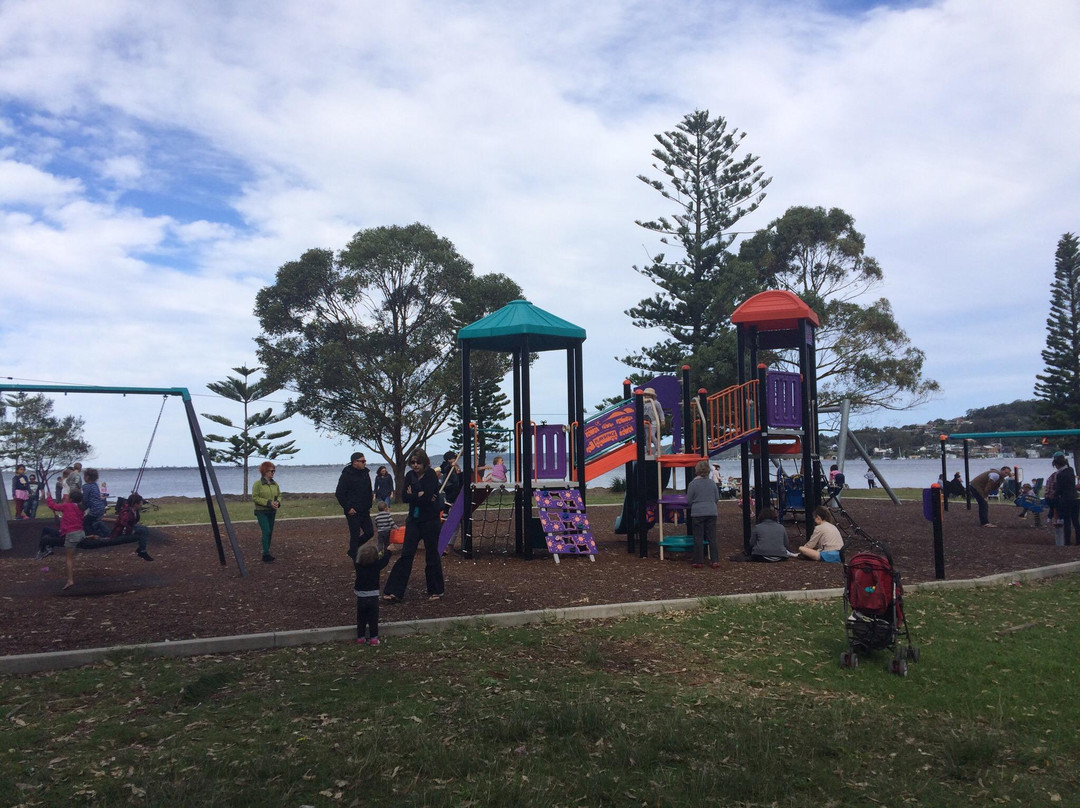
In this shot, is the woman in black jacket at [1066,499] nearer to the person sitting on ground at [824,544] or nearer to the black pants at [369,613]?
the person sitting on ground at [824,544]

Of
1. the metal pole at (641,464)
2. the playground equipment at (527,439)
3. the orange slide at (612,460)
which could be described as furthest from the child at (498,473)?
the metal pole at (641,464)

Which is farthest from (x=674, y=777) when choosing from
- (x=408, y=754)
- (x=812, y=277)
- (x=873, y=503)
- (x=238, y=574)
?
(x=812, y=277)

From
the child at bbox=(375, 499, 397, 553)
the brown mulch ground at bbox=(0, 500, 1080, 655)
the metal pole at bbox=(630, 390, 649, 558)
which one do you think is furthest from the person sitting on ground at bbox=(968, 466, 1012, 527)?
the child at bbox=(375, 499, 397, 553)

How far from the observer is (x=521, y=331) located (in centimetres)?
1384

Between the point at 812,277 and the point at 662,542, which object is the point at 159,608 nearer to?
the point at 662,542

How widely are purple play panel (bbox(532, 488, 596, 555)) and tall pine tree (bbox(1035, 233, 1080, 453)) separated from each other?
42.8 meters

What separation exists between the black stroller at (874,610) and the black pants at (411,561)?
4683mm

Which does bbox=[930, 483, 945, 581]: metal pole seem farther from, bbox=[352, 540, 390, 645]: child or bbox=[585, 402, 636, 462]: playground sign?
bbox=[352, 540, 390, 645]: child

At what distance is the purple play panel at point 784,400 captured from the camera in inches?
584

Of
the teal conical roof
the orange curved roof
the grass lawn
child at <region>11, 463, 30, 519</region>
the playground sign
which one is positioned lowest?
the grass lawn

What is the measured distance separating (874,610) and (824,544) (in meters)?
6.58

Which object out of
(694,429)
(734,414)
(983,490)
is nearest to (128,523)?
(694,429)

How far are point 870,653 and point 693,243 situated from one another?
34.8 meters

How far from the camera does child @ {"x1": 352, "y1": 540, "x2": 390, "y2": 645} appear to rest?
7176mm
